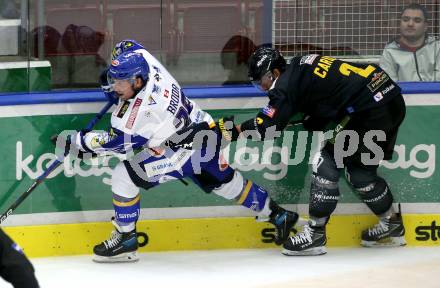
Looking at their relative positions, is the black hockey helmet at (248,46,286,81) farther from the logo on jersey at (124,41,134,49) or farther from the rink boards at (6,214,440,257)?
the rink boards at (6,214,440,257)

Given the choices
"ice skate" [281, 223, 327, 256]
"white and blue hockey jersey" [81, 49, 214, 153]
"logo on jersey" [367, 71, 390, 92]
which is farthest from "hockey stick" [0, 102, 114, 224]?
"logo on jersey" [367, 71, 390, 92]

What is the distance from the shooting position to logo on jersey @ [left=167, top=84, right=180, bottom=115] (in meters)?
5.58

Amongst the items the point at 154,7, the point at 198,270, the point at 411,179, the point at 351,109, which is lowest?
the point at 198,270

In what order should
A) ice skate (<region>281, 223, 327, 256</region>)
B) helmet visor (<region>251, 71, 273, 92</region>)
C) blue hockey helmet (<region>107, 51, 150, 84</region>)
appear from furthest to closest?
ice skate (<region>281, 223, 327, 256</region>)
helmet visor (<region>251, 71, 273, 92</region>)
blue hockey helmet (<region>107, 51, 150, 84</region>)

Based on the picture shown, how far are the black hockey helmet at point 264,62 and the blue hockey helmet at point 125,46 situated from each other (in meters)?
0.57

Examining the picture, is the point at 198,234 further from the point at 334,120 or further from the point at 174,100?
the point at 334,120

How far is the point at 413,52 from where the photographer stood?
6105mm

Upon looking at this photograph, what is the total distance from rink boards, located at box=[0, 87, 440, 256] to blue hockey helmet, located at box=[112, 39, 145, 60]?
308 mm

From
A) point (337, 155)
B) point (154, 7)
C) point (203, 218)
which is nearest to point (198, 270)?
point (203, 218)

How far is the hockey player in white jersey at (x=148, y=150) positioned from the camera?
18.1 feet

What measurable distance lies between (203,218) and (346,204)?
2.55 feet

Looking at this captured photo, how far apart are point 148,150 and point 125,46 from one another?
538 millimetres

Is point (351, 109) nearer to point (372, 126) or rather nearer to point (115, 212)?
point (372, 126)

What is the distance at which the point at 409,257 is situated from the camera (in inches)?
230
